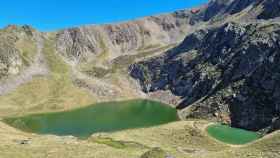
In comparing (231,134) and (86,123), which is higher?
(86,123)

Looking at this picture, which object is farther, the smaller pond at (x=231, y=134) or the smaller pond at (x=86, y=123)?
the smaller pond at (x=86, y=123)

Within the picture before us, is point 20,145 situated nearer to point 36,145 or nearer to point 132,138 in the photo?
point 36,145

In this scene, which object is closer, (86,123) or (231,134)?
(231,134)

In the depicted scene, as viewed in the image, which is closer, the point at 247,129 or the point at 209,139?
the point at 209,139

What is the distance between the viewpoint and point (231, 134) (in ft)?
474

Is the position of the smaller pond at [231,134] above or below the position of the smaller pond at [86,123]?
below

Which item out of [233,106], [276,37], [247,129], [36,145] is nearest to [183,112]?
[233,106]

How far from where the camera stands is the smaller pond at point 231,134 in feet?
425

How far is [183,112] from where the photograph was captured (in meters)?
198

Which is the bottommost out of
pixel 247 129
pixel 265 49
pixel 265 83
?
pixel 247 129

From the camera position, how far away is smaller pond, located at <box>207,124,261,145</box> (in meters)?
130

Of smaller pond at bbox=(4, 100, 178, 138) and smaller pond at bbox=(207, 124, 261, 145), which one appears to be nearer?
smaller pond at bbox=(207, 124, 261, 145)

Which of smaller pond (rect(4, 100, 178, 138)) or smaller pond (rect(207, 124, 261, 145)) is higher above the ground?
smaller pond (rect(4, 100, 178, 138))

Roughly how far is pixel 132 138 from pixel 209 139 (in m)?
24.6
